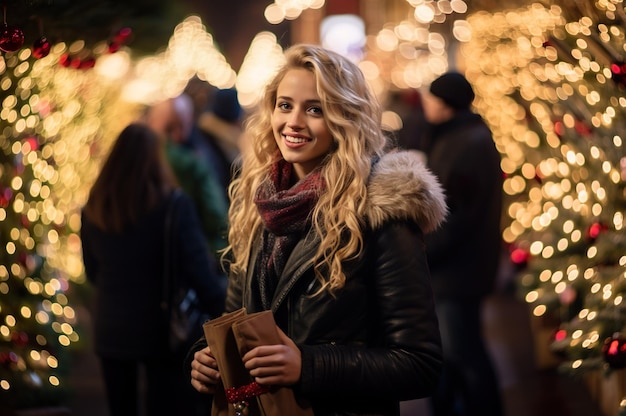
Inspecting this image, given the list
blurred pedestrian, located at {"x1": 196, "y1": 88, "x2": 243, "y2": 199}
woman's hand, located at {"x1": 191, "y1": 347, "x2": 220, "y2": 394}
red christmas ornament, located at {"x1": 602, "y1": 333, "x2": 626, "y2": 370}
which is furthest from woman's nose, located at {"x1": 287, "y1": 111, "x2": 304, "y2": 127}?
blurred pedestrian, located at {"x1": 196, "y1": 88, "x2": 243, "y2": 199}

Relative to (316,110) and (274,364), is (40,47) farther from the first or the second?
(274,364)

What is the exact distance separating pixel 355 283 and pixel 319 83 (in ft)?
2.02

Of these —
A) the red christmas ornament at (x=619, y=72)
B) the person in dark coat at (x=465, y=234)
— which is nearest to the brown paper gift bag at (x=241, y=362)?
the red christmas ornament at (x=619, y=72)

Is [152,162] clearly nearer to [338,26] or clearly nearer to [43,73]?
[43,73]

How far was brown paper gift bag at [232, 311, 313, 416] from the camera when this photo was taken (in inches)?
106

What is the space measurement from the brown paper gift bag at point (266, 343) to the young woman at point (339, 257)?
0.08 feet

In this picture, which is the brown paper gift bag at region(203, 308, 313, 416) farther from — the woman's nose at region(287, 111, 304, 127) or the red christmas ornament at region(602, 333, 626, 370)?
the red christmas ornament at region(602, 333, 626, 370)

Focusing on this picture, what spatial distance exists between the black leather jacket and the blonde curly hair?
0.14 feet

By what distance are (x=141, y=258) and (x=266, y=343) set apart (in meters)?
2.02

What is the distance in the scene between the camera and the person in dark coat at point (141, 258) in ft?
15.1

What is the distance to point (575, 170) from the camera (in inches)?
214

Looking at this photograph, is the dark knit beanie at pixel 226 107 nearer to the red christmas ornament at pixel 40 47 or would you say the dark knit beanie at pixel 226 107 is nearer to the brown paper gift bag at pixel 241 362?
the red christmas ornament at pixel 40 47

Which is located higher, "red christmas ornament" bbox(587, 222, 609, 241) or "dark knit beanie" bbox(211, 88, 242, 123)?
"dark knit beanie" bbox(211, 88, 242, 123)

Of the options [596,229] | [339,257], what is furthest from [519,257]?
[339,257]
